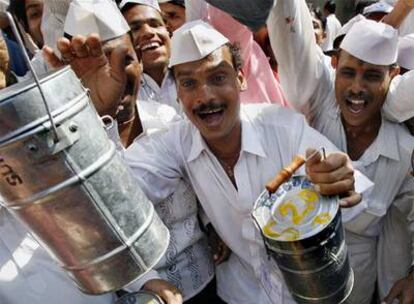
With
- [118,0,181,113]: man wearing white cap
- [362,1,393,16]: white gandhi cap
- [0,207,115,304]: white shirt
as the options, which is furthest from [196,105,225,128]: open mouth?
[362,1,393,16]: white gandhi cap

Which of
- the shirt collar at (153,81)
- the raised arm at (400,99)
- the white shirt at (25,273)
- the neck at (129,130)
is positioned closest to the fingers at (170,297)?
the white shirt at (25,273)

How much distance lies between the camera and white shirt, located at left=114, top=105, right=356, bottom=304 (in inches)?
77.3

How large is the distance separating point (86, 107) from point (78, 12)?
104cm

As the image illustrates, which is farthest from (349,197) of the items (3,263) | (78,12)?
(78,12)

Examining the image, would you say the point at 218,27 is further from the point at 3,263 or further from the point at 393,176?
the point at 3,263

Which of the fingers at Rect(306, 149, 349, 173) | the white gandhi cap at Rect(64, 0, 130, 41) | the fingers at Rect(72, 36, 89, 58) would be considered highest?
the fingers at Rect(72, 36, 89, 58)

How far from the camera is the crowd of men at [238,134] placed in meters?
1.87

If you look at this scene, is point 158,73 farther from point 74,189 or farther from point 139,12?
point 74,189

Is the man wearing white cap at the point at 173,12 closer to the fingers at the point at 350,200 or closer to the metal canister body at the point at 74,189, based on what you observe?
the fingers at the point at 350,200

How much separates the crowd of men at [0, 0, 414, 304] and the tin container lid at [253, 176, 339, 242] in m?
0.14

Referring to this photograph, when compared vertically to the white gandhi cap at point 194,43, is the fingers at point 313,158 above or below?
below

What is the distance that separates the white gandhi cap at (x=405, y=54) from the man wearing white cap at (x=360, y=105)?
0.89 feet

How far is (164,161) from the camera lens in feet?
6.68

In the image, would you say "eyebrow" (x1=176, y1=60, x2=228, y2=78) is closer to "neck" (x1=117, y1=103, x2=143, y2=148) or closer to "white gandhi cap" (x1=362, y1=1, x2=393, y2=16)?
"neck" (x1=117, y1=103, x2=143, y2=148)
